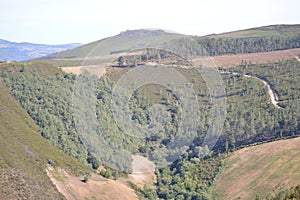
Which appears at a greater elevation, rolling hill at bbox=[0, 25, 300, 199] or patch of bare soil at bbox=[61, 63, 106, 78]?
patch of bare soil at bbox=[61, 63, 106, 78]

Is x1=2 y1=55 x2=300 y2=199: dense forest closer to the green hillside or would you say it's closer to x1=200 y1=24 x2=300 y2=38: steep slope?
the green hillside

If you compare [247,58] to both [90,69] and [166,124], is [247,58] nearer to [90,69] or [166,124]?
[90,69]

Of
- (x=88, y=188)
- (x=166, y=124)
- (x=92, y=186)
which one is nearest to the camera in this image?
(x=88, y=188)

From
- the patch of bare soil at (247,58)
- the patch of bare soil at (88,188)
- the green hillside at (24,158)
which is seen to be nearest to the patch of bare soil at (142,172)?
the patch of bare soil at (88,188)

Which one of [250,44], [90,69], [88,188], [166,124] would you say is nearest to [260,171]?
[88,188]

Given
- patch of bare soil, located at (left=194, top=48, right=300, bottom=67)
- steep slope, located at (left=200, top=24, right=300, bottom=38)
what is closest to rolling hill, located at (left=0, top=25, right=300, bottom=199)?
patch of bare soil, located at (left=194, top=48, right=300, bottom=67)

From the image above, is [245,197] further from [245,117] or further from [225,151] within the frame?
[245,117]

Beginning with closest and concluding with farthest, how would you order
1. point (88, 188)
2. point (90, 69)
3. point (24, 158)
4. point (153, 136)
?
point (24, 158) → point (88, 188) → point (153, 136) → point (90, 69)

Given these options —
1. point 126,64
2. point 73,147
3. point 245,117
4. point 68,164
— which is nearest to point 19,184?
point 68,164
